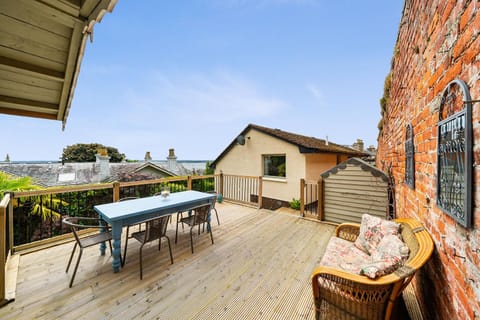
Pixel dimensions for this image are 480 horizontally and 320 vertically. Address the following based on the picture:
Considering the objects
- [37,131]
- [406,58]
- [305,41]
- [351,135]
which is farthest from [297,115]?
[37,131]

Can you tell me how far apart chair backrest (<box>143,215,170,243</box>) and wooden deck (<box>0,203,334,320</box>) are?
48 cm

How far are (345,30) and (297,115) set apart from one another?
26.7 feet

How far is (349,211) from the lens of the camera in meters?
4.20

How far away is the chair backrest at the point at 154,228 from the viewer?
248cm

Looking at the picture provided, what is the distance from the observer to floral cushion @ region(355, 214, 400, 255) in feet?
6.63

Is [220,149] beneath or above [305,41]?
beneath

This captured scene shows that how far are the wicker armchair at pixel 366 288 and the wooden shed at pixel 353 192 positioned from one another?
93.9 inches

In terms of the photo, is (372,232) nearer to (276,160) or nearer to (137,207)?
(137,207)

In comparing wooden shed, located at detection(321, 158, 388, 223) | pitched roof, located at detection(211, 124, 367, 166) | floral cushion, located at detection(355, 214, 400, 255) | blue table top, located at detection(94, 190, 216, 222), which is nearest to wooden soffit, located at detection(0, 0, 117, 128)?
blue table top, located at detection(94, 190, 216, 222)

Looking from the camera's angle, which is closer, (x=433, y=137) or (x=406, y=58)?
(x=433, y=137)

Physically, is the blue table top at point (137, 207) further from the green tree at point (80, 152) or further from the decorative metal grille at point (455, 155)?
the green tree at point (80, 152)

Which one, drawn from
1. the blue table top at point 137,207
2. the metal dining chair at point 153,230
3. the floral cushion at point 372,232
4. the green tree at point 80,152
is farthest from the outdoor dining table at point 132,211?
the green tree at point 80,152

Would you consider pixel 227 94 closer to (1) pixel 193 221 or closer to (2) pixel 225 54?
(2) pixel 225 54

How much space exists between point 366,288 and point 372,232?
3.38 feet
